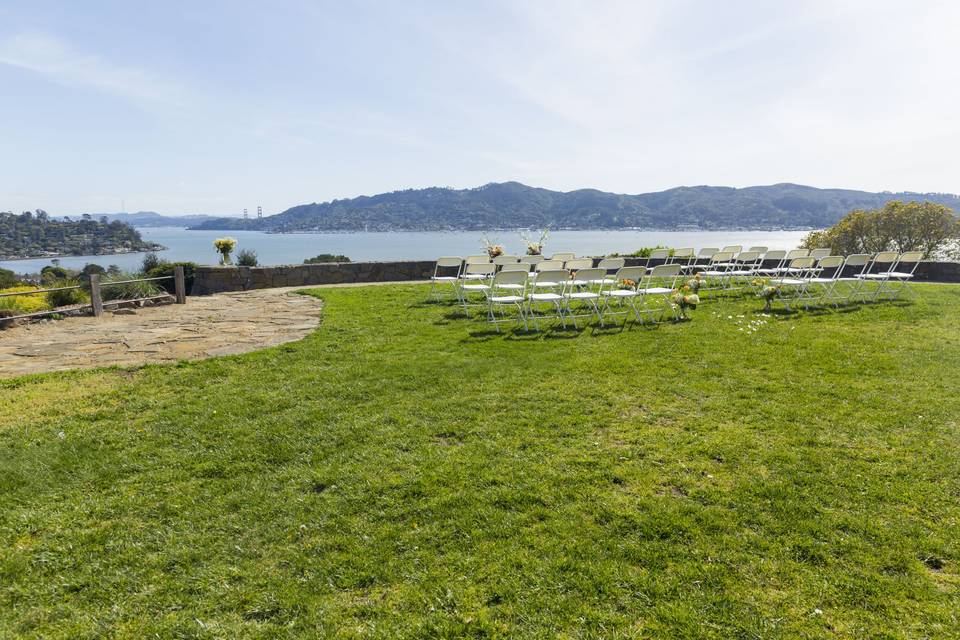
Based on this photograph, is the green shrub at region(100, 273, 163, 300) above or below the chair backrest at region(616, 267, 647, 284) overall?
below

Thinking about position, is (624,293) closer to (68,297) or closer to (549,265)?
(549,265)

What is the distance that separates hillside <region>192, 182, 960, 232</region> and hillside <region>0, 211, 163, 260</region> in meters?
52.4

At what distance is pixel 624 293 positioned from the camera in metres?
7.13

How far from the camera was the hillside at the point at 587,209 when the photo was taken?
8306 centimetres

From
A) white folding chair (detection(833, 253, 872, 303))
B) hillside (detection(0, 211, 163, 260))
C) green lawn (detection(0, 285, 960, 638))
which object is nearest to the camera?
green lawn (detection(0, 285, 960, 638))

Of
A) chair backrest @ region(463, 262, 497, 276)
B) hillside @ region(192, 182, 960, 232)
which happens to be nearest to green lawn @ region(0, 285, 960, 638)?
chair backrest @ region(463, 262, 497, 276)

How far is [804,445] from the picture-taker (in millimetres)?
3244

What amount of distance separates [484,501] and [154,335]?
19.1 feet

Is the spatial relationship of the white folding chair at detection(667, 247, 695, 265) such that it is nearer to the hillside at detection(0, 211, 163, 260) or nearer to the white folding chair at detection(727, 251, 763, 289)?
the white folding chair at detection(727, 251, 763, 289)

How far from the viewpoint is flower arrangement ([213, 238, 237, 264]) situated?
505 inches

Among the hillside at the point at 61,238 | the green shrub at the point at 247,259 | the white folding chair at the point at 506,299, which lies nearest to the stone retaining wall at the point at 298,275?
the green shrub at the point at 247,259

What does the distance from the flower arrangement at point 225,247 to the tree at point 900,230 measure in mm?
27193

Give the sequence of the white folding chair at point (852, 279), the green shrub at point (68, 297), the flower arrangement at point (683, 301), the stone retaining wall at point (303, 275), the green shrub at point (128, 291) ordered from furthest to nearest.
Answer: the stone retaining wall at point (303, 275) → the green shrub at point (68, 297) → the green shrub at point (128, 291) → the white folding chair at point (852, 279) → the flower arrangement at point (683, 301)

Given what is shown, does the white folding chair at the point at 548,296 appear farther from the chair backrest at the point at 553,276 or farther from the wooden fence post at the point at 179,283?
the wooden fence post at the point at 179,283
